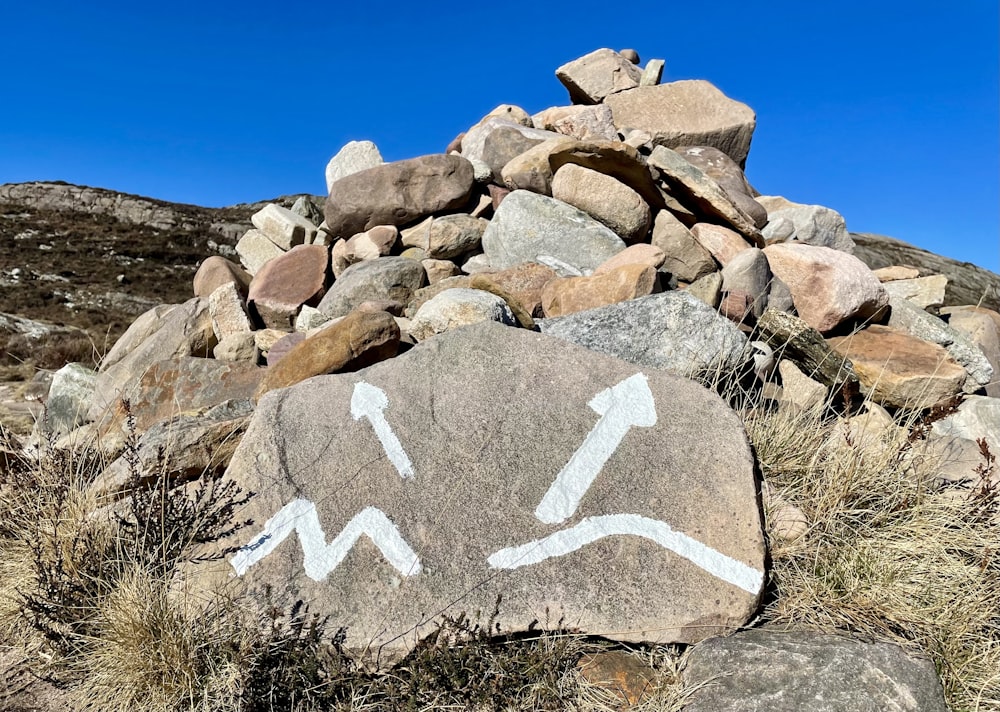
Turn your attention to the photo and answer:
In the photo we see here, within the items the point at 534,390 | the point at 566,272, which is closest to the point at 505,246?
the point at 566,272

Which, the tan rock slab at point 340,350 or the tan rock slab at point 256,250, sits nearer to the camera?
the tan rock slab at point 340,350

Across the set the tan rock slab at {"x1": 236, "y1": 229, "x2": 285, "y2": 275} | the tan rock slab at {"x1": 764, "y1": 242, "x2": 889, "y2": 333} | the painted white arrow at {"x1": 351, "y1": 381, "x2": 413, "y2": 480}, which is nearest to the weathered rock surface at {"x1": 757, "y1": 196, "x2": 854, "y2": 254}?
the tan rock slab at {"x1": 764, "y1": 242, "x2": 889, "y2": 333}

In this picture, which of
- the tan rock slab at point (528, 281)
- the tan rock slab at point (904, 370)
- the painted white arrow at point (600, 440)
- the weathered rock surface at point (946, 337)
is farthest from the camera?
the tan rock slab at point (528, 281)

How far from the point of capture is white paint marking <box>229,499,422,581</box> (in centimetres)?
289

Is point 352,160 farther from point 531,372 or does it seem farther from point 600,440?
point 600,440

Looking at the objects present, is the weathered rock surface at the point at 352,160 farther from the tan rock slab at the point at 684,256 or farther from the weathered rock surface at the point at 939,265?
the weathered rock surface at the point at 939,265

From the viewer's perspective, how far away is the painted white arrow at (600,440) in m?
3.08

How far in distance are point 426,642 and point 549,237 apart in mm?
4597

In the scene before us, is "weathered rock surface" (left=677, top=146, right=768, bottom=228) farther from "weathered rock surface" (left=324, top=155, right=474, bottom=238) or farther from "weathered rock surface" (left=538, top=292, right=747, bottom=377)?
"weathered rock surface" (left=538, top=292, right=747, bottom=377)

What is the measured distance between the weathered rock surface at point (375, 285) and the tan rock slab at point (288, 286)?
37cm

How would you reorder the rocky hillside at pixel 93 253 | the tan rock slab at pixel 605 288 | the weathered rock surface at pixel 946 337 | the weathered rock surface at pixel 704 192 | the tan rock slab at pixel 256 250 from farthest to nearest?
the rocky hillside at pixel 93 253
the tan rock slab at pixel 256 250
the weathered rock surface at pixel 704 192
the weathered rock surface at pixel 946 337
the tan rock slab at pixel 605 288

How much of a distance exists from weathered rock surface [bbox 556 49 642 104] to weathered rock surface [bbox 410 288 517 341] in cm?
602

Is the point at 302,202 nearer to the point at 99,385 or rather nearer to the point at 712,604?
the point at 99,385

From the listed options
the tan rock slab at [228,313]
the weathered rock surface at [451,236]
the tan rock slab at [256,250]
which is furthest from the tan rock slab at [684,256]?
the tan rock slab at [256,250]
